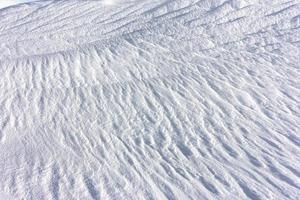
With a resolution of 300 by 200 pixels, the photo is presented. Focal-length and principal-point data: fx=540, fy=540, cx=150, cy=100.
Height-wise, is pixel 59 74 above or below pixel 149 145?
above

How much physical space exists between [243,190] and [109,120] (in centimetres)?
200

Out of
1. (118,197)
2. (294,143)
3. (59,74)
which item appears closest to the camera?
(118,197)

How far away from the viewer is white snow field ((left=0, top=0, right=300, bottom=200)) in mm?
5523

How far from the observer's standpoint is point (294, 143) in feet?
19.6

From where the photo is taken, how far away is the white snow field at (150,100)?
552 cm

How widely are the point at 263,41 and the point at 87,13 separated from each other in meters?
3.05

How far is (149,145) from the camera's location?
6.03m

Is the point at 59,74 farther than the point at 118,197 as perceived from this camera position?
Yes

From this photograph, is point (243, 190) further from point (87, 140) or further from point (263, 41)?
point (263, 41)

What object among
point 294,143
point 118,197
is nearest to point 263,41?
point 294,143

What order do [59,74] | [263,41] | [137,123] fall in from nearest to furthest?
1. [137,123]
2. [59,74]
3. [263,41]

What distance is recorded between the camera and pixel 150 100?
6.92m

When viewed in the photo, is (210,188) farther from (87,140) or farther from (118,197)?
(87,140)

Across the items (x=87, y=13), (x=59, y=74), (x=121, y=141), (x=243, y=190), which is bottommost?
(x=243, y=190)
